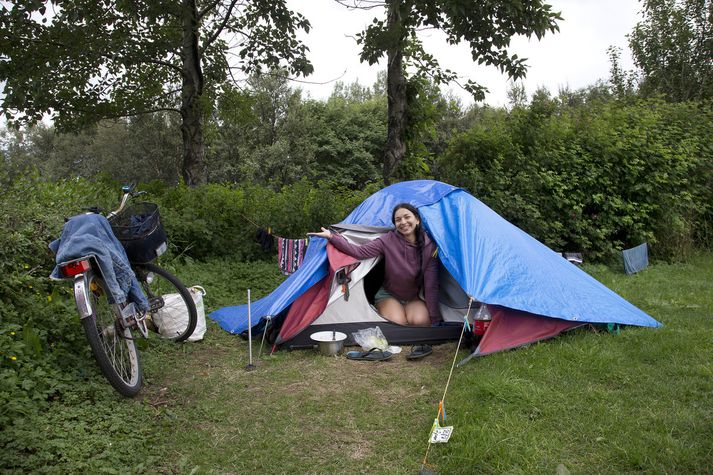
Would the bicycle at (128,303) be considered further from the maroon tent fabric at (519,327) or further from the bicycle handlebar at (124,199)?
the maroon tent fabric at (519,327)

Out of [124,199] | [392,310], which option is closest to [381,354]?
[392,310]

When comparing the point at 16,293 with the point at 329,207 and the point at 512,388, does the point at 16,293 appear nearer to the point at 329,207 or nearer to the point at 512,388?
the point at 512,388

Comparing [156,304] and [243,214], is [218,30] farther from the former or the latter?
[156,304]

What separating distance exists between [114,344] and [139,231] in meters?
0.90

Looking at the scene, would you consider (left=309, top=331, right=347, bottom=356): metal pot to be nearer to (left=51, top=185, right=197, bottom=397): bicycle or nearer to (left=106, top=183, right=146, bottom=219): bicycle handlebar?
(left=51, top=185, right=197, bottom=397): bicycle

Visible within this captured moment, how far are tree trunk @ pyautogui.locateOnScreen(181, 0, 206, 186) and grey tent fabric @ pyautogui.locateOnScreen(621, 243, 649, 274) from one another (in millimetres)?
6591

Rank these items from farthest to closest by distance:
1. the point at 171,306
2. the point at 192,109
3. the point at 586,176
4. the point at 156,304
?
the point at 192,109
the point at 586,176
the point at 171,306
the point at 156,304

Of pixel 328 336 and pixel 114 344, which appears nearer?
pixel 114 344

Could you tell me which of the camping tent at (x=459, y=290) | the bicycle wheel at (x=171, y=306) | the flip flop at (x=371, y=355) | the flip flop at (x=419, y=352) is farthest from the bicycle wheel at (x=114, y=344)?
the flip flop at (x=419, y=352)

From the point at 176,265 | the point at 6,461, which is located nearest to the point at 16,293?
the point at 6,461

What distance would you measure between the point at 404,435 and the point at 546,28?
4.97m

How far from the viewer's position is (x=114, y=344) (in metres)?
3.26

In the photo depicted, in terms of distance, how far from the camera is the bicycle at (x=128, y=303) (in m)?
3.01

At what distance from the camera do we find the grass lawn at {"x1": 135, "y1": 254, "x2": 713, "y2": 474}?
8.30ft
